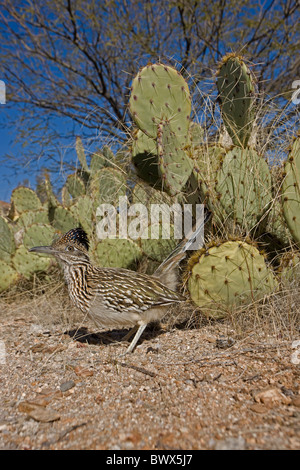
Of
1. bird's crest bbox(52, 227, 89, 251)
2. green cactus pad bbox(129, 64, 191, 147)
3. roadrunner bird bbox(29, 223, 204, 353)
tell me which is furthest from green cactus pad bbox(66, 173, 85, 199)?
roadrunner bird bbox(29, 223, 204, 353)

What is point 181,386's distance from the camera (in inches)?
82.8

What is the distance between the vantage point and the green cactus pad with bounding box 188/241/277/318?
2971mm

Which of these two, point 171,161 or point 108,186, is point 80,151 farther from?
point 171,161

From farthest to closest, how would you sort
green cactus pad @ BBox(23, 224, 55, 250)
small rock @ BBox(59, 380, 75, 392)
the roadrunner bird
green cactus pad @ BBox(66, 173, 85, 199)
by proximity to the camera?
green cactus pad @ BBox(66, 173, 85, 199)
green cactus pad @ BBox(23, 224, 55, 250)
the roadrunner bird
small rock @ BBox(59, 380, 75, 392)

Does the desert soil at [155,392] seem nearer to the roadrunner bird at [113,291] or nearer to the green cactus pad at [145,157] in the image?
the roadrunner bird at [113,291]

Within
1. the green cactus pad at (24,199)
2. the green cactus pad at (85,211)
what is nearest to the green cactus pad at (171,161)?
the green cactus pad at (85,211)

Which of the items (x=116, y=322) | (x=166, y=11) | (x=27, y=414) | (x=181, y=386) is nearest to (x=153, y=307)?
(x=116, y=322)

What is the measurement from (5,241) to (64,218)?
3.18ft

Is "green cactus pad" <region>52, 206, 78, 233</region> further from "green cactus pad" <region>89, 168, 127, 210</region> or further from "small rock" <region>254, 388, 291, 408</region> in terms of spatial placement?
"small rock" <region>254, 388, 291, 408</region>

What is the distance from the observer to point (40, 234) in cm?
517

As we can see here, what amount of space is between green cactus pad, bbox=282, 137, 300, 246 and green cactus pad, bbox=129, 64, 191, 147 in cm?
104

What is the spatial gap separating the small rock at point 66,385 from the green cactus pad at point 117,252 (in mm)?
1899

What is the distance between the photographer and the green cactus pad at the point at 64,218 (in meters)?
5.23

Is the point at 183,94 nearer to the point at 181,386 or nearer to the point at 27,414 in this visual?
the point at 181,386
